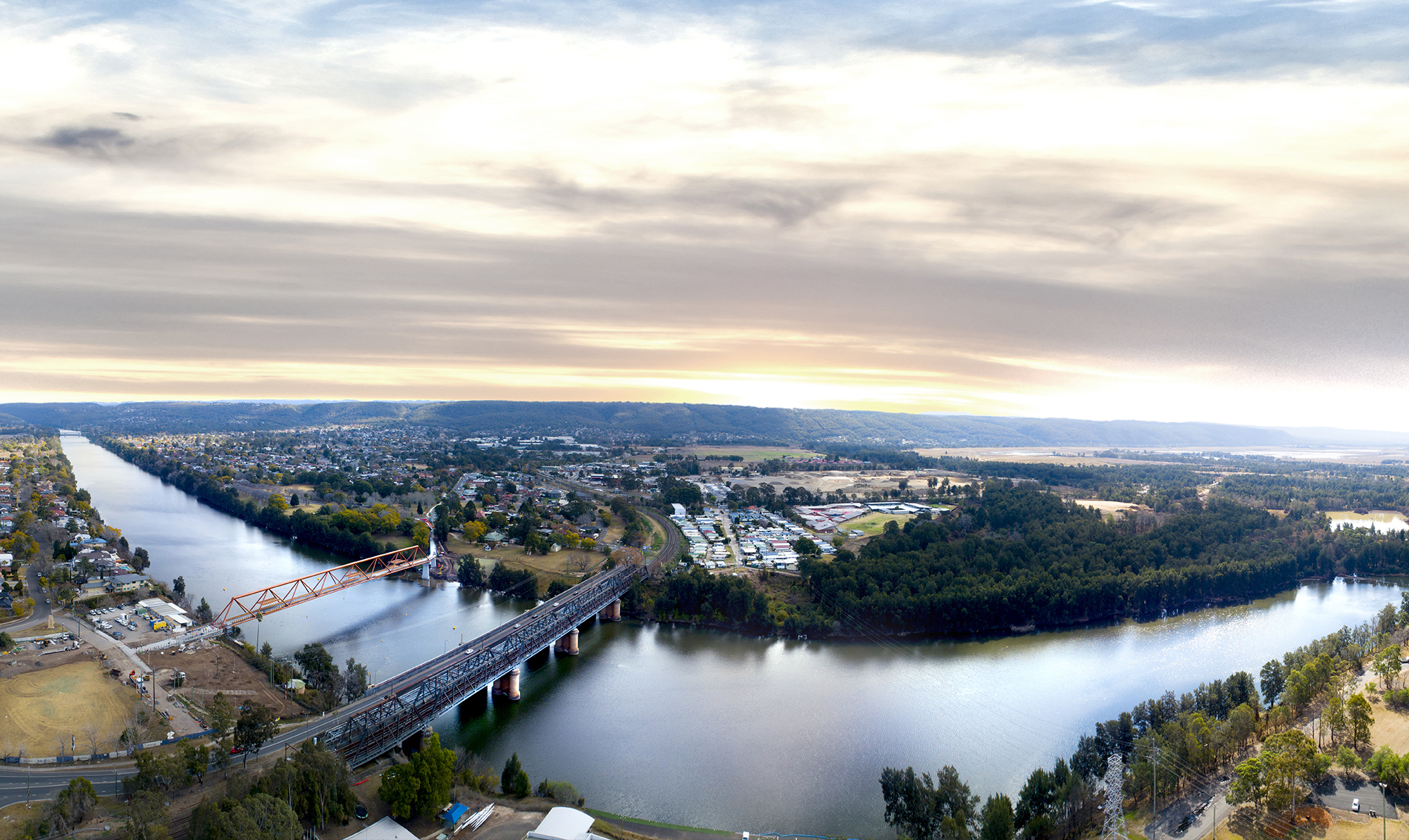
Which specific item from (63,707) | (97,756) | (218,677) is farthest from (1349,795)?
(63,707)

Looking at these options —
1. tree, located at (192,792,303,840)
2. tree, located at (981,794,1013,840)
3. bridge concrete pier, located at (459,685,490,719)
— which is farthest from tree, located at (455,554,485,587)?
tree, located at (981,794,1013,840)

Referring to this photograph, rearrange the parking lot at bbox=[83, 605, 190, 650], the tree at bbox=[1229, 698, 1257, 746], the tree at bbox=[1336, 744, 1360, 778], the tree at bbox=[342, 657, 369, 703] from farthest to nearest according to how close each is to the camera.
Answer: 1. the parking lot at bbox=[83, 605, 190, 650]
2. the tree at bbox=[342, 657, 369, 703]
3. the tree at bbox=[1229, 698, 1257, 746]
4. the tree at bbox=[1336, 744, 1360, 778]

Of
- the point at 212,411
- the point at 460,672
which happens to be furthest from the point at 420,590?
the point at 212,411

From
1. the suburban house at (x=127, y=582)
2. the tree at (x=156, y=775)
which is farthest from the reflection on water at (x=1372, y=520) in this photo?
the suburban house at (x=127, y=582)

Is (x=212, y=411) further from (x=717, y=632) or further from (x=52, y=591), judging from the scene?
(x=717, y=632)

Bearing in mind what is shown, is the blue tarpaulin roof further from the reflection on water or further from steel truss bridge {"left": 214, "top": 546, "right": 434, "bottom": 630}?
the reflection on water

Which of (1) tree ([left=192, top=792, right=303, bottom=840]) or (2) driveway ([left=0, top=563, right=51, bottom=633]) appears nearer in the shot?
(1) tree ([left=192, top=792, right=303, bottom=840])

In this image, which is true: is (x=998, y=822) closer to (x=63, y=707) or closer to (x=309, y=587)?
(x=63, y=707)

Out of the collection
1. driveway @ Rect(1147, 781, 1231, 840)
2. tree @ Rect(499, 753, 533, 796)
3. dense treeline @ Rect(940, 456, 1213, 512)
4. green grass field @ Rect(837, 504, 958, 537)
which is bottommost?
tree @ Rect(499, 753, 533, 796)
